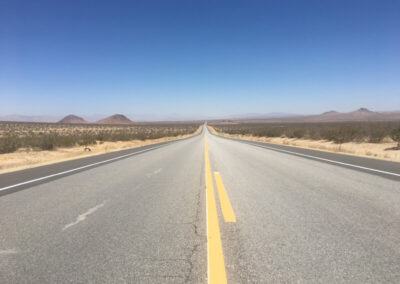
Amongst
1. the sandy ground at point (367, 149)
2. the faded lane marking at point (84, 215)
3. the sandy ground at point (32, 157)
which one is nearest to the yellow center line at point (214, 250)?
the faded lane marking at point (84, 215)

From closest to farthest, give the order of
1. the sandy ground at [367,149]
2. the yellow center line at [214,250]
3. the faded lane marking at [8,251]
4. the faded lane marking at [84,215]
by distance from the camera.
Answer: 1. the yellow center line at [214,250]
2. the faded lane marking at [8,251]
3. the faded lane marking at [84,215]
4. the sandy ground at [367,149]

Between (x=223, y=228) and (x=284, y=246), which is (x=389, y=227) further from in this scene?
(x=223, y=228)

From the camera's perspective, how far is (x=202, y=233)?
2973 mm

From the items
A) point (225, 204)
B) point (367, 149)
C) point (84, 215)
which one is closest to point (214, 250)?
point (225, 204)

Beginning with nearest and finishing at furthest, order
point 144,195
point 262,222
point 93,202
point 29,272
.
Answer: point 29,272 < point 262,222 < point 93,202 < point 144,195

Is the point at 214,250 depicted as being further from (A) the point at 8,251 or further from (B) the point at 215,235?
(A) the point at 8,251

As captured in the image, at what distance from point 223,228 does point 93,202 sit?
9.13 ft

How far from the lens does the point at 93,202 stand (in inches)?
170

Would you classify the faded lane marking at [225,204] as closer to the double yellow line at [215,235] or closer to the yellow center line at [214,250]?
the double yellow line at [215,235]

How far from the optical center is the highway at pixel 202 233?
2146mm

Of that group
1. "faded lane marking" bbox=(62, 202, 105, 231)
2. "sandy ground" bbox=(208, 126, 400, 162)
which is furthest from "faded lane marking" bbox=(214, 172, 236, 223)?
"sandy ground" bbox=(208, 126, 400, 162)

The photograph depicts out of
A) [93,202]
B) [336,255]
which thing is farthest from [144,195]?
[336,255]

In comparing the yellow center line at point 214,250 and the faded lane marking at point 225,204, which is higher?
the yellow center line at point 214,250

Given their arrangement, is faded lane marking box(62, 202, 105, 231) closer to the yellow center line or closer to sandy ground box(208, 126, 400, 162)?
the yellow center line
